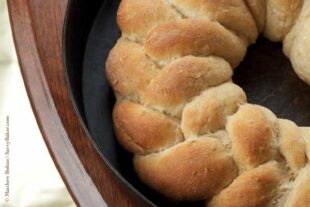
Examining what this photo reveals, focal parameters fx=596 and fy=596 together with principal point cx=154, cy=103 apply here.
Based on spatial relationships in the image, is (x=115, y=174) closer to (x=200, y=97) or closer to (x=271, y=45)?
(x=200, y=97)

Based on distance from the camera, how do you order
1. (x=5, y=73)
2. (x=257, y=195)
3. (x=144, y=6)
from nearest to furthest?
1. (x=257, y=195)
2. (x=144, y=6)
3. (x=5, y=73)

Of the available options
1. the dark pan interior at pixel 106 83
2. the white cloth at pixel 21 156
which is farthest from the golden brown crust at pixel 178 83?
the white cloth at pixel 21 156

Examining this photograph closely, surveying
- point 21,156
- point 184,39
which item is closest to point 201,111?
point 184,39

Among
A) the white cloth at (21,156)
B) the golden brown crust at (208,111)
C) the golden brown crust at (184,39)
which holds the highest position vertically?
the golden brown crust at (184,39)

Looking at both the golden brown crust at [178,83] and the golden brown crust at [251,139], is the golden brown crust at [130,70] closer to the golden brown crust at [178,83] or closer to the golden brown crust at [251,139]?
the golden brown crust at [178,83]

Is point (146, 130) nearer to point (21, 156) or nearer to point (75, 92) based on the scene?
point (75, 92)

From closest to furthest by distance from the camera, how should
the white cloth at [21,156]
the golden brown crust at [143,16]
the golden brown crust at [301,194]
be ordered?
the golden brown crust at [301,194], the golden brown crust at [143,16], the white cloth at [21,156]

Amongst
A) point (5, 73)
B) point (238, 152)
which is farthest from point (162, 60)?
point (5, 73)

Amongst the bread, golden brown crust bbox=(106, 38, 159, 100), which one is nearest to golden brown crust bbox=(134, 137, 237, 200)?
the bread
